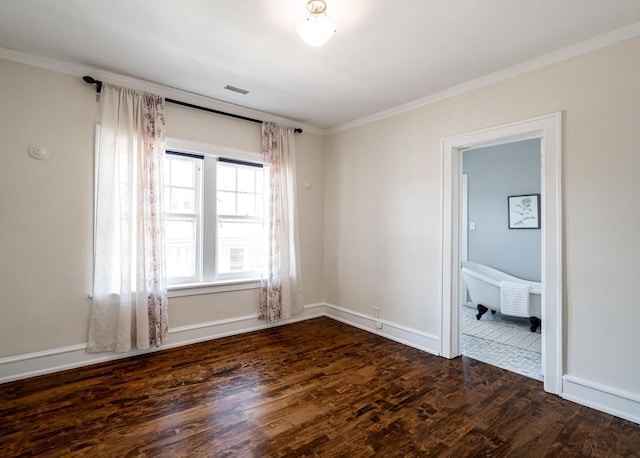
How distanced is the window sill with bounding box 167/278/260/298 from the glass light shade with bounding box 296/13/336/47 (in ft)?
9.09

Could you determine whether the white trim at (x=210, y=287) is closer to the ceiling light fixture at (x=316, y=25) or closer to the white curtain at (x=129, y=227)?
the white curtain at (x=129, y=227)

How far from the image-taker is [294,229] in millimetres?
4340

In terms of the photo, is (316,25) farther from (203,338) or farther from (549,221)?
(203,338)

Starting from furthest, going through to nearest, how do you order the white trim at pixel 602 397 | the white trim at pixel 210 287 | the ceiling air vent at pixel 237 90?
the white trim at pixel 210 287
the ceiling air vent at pixel 237 90
the white trim at pixel 602 397

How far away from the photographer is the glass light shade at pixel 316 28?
193 cm

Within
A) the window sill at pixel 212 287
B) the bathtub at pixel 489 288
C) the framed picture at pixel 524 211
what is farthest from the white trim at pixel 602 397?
the window sill at pixel 212 287

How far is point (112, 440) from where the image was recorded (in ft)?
6.44

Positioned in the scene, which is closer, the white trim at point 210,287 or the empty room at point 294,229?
the empty room at point 294,229

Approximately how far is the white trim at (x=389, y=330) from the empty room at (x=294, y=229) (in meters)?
0.03

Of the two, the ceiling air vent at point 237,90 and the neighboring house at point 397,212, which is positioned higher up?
the ceiling air vent at point 237,90

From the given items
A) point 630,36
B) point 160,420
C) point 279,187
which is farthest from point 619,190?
point 160,420

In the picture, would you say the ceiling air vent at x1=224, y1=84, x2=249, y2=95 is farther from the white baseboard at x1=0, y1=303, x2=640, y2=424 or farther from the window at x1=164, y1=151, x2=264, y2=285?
the white baseboard at x1=0, y1=303, x2=640, y2=424

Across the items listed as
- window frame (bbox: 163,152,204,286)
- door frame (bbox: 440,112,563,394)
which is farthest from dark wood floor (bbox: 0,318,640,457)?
window frame (bbox: 163,152,204,286)

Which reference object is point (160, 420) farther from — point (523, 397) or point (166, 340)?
point (523, 397)
